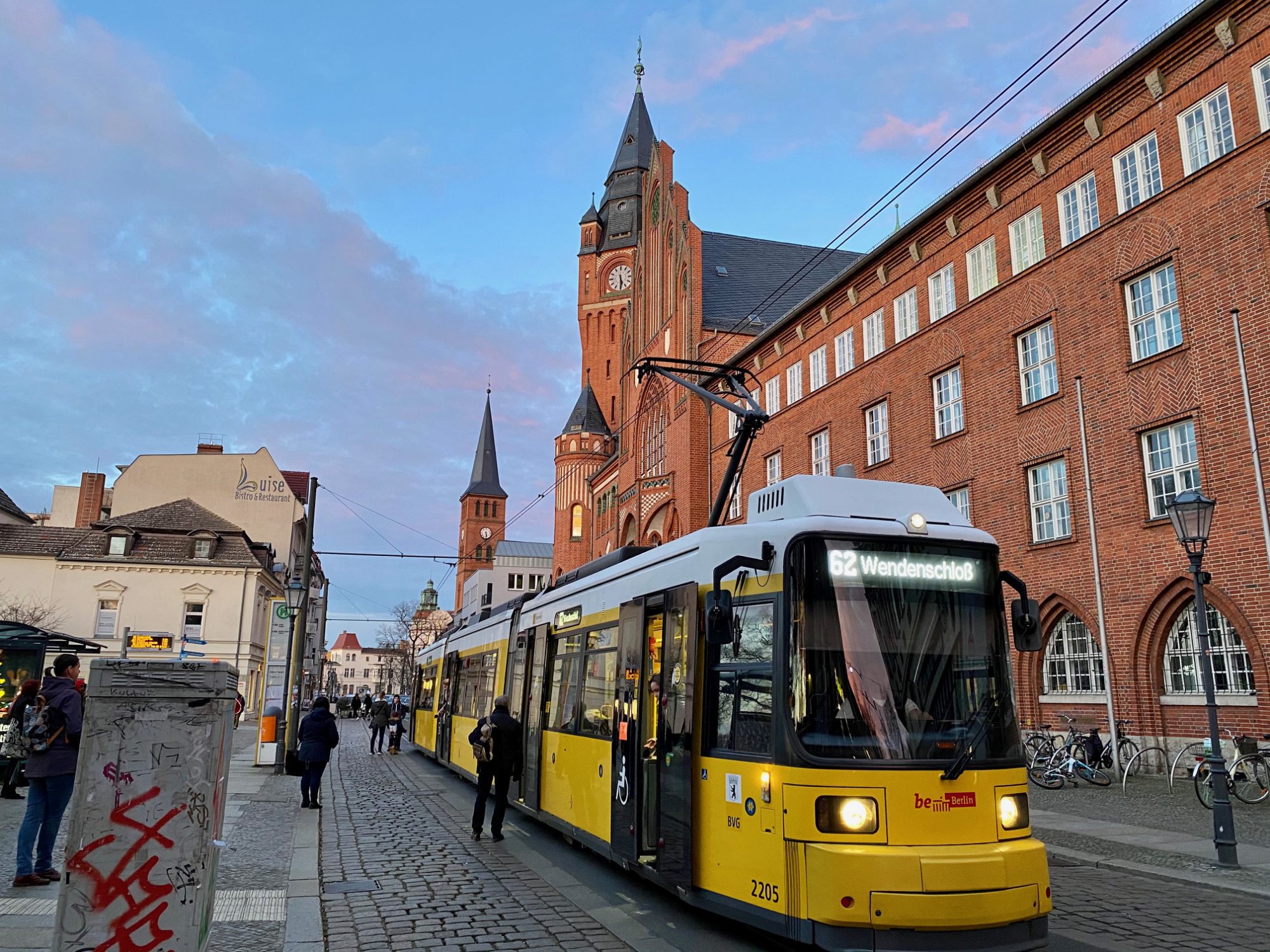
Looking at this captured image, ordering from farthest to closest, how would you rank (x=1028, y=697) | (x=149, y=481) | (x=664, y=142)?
(x=149, y=481) < (x=664, y=142) < (x=1028, y=697)

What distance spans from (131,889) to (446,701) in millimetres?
16680

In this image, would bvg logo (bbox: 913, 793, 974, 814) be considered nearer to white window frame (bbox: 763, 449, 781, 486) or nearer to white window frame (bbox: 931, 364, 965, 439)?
white window frame (bbox: 931, 364, 965, 439)

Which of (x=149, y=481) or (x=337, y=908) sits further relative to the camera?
(x=149, y=481)

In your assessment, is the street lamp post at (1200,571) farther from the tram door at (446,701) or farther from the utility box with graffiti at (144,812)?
the tram door at (446,701)

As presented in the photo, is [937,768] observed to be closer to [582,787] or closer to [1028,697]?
[582,787]

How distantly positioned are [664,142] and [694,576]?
41473 millimetres

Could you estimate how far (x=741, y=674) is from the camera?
6898 millimetres

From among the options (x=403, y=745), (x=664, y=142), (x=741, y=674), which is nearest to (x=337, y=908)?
(x=741, y=674)

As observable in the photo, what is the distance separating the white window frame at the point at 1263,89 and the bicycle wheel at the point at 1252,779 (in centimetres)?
1029

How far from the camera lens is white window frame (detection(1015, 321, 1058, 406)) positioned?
21516 millimetres

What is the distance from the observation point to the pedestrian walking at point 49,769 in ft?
24.6

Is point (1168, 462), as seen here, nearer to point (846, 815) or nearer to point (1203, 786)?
point (1203, 786)

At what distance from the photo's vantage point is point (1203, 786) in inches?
563

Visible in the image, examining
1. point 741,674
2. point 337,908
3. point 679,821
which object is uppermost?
point 741,674
